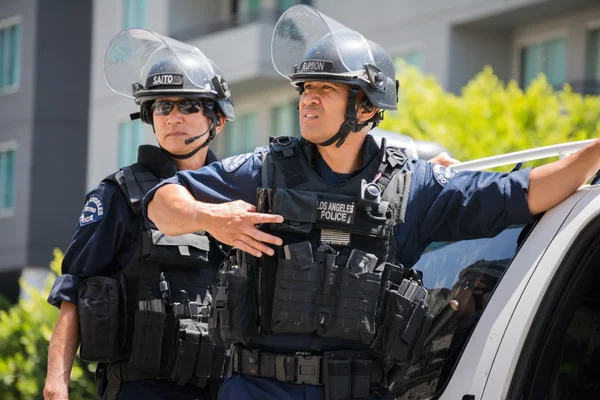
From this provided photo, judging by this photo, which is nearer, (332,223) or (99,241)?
(332,223)

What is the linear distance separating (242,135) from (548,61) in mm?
8097

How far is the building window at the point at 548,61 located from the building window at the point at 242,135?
6.87 meters

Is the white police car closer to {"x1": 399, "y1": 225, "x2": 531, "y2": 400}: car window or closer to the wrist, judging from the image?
{"x1": 399, "y1": 225, "x2": 531, "y2": 400}: car window

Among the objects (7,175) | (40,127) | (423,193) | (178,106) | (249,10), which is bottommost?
(423,193)

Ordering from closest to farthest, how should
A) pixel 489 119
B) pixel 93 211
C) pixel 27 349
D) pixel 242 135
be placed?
1. pixel 93 211
2. pixel 27 349
3. pixel 489 119
4. pixel 242 135

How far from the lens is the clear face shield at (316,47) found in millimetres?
3748

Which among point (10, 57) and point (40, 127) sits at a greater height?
point (10, 57)

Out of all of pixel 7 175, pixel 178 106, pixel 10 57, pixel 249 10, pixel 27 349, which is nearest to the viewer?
pixel 178 106

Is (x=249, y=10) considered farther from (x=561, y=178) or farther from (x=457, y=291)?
(x=561, y=178)

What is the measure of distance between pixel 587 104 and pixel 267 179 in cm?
934

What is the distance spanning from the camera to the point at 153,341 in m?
4.48

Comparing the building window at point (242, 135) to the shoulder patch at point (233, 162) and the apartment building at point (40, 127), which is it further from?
the shoulder patch at point (233, 162)

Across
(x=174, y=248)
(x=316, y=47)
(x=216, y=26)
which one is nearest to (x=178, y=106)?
(x=174, y=248)

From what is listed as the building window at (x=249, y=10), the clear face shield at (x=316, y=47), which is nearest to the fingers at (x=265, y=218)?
the clear face shield at (x=316, y=47)
